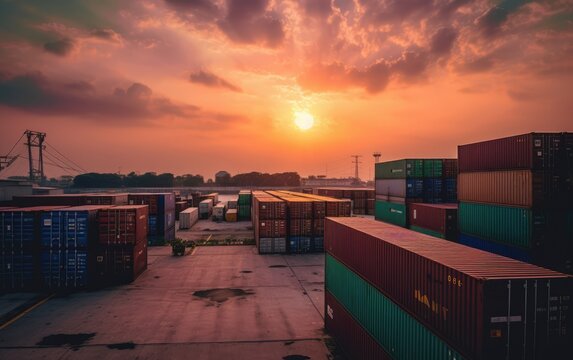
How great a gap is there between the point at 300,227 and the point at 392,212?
1182cm

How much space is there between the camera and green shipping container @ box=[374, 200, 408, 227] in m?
38.4

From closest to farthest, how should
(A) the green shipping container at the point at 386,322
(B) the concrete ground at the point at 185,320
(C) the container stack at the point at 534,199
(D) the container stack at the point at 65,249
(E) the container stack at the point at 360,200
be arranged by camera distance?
(A) the green shipping container at the point at 386,322 < (B) the concrete ground at the point at 185,320 < (C) the container stack at the point at 534,199 < (D) the container stack at the point at 65,249 < (E) the container stack at the point at 360,200

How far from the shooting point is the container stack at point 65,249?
25.8m

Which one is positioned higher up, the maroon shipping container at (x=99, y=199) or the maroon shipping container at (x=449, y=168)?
the maroon shipping container at (x=449, y=168)

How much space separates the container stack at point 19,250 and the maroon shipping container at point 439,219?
31.1m

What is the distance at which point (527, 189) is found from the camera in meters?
16.9

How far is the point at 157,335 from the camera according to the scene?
1788 centimetres

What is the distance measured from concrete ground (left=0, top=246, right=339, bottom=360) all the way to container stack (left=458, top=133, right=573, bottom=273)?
10980mm

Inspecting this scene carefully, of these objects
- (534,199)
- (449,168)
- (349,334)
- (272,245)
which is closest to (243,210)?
(272,245)

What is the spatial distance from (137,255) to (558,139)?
96.3 feet

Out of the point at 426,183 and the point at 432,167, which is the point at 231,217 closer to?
the point at 426,183

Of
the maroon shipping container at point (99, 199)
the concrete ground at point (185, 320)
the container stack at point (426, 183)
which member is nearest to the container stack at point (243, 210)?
the maroon shipping container at point (99, 199)

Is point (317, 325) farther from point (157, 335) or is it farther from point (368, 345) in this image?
point (157, 335)

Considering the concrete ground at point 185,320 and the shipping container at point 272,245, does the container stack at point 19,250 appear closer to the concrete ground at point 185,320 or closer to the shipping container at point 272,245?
the concrete ground at point 185,320
